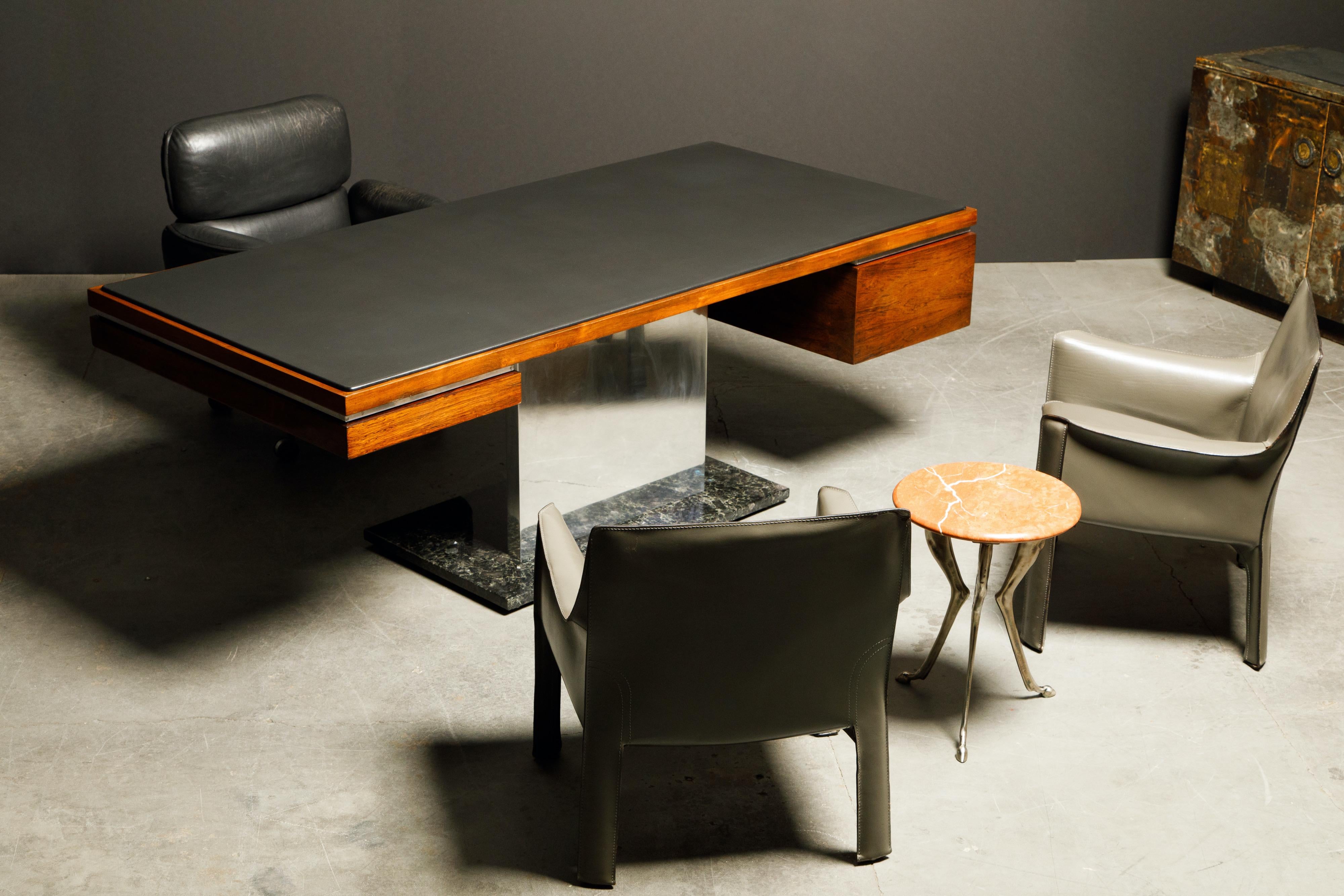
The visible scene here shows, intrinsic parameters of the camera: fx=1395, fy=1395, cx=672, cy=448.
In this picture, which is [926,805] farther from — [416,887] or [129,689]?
[129,689]

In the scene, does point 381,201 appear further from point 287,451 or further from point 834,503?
point 834,503

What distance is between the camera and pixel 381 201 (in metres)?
4.56

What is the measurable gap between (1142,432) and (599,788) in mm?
1644

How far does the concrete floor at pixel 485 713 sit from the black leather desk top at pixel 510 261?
74 centimetres

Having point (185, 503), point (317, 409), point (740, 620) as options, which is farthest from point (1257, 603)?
point (185, 503)

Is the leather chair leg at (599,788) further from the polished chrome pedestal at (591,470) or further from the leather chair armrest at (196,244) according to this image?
the leather chair armrest at (196,244)

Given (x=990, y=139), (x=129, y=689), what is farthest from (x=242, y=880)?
(x=990, y=139)

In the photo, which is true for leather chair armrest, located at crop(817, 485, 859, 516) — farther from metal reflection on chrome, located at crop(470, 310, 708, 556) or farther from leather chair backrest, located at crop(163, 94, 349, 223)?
leather chair backrest, located at crop(163, 94, 349, 223)

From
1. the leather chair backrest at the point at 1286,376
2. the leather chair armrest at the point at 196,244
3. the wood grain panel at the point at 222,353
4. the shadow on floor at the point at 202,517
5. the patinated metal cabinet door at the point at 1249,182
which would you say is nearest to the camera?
the wood grain panel at the point at 222,353

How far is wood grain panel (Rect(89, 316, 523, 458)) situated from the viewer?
2.75 metres

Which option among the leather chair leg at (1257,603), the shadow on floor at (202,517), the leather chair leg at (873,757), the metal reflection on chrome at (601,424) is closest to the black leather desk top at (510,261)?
the metal reflection on chrome at (601,424)

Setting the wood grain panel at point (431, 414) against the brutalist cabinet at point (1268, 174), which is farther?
the brutalist cabinet at point (1268, 174)

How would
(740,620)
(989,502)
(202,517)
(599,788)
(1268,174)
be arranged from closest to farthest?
1. (740,620)
2. (599,788)
3. (989,502)
4. (202,517)
5. (1268,174)

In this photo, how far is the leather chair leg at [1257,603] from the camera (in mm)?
3152
